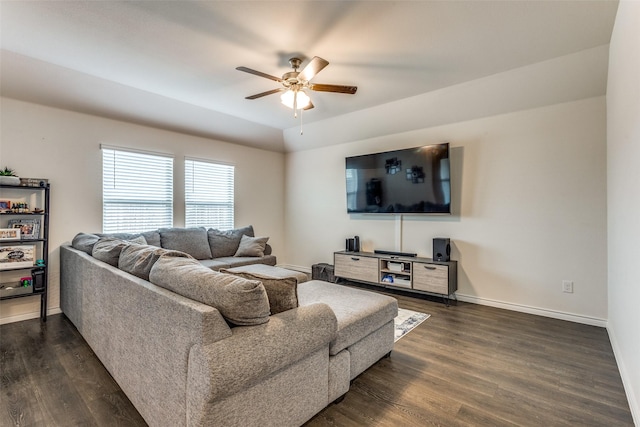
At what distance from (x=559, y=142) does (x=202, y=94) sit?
14.0 feet

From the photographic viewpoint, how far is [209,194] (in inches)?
197

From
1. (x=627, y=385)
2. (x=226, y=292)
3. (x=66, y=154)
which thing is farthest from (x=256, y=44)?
(x=627, y=385)

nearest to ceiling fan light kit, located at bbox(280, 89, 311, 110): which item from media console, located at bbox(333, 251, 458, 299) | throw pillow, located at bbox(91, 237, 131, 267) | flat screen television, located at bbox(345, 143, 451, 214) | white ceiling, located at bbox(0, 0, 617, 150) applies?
white ceiling, located at bbox(0, 0, 617, 150)

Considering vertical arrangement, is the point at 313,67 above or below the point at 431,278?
above

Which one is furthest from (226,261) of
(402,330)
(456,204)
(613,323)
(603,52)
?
(603,52)

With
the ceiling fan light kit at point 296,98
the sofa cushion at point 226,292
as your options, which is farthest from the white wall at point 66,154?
the sofa cushion at point 226,292

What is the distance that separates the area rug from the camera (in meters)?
A: 2.97

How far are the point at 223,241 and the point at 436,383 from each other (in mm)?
3624

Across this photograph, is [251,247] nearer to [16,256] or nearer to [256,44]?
[16,256]

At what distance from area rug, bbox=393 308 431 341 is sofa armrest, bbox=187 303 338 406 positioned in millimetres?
1568

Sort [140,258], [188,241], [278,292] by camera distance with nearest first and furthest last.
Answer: [278,292] → [140,258] → [188,241]

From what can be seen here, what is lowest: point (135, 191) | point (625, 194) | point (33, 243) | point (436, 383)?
point (436, 383)

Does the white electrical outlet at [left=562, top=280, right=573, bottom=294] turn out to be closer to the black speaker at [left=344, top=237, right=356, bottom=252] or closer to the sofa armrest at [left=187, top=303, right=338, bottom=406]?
the black speaker at [left=344, top=237, right=356, bottom=252]

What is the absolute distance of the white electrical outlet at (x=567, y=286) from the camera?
128 inches
